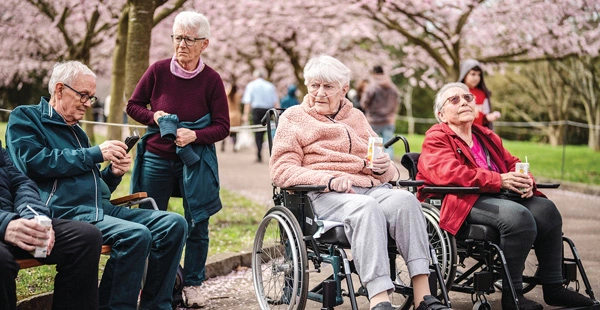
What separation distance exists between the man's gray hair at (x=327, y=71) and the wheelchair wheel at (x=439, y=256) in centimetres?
94

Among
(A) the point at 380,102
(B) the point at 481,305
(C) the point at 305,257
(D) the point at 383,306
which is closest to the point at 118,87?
(A) the point at 380,102

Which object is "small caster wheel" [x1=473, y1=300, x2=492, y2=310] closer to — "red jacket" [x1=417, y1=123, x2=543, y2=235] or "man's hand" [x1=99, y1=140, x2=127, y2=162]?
"red jacket" [x1=417, y1=123, x2=543, y2=235]

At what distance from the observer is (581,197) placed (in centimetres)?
1049

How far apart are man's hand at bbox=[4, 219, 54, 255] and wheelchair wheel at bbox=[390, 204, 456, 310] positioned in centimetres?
187

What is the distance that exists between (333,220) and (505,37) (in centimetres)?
1440

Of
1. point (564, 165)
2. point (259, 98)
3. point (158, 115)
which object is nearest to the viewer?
point (158, 115)

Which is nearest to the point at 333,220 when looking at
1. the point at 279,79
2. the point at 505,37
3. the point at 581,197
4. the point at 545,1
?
the point at 581,197

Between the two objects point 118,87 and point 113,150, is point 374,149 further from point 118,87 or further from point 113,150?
point 118,87

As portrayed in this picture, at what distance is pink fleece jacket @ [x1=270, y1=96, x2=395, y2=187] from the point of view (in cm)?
418

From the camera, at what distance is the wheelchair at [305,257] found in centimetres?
382

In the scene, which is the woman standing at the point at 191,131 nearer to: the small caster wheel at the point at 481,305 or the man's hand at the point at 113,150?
the man's hand at the point at 113,150

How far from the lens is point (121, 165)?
13.3ft

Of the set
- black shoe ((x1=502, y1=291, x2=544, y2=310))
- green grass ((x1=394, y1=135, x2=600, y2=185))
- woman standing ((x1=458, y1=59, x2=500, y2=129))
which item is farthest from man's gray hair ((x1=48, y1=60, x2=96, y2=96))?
green grass ((x1=394, y1=135, x2=600, y2=185))

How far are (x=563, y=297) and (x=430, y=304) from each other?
43.1 inches
